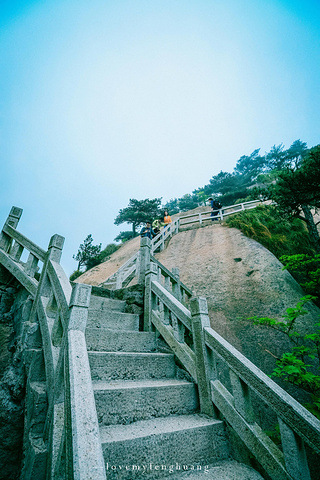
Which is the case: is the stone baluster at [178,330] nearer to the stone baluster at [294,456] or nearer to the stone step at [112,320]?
the stone step at [112,320]

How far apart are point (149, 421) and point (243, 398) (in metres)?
1.13

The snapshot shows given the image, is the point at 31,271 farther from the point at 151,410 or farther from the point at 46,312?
the point at 151,410

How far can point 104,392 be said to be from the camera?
2.32 m

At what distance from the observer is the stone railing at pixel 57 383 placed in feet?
4.25

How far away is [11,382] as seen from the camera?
10.8 ft

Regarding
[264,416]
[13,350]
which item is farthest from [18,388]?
[264,416]

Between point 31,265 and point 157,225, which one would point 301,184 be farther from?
point 157,225

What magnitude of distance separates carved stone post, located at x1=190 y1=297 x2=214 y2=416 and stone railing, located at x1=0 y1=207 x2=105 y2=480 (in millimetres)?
1629

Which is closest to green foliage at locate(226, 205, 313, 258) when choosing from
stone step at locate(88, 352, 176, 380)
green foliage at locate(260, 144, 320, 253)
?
green foliage at locate(260, 144, 320, 253)

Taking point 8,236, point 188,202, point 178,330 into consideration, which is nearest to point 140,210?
point 188,202

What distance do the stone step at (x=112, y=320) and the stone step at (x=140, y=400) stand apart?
1.27 meters

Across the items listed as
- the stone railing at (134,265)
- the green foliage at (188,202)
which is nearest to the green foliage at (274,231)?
the stone railing at (134,265)

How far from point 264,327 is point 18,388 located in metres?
5.42

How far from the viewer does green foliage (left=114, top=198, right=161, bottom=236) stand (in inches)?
1032
